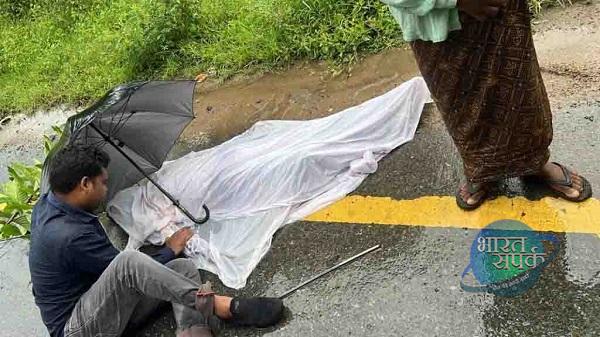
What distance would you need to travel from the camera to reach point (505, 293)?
2678 mm

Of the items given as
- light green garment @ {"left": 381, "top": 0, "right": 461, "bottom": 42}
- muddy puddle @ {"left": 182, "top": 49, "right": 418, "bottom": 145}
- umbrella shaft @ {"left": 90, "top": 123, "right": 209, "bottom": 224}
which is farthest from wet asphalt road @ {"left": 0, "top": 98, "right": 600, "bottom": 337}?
light green garment @ {"left": 381, "top": 0, "right": 461, "bottom": 42}

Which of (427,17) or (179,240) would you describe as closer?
(427,17)

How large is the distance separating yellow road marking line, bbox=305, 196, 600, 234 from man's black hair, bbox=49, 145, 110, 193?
1105 mm

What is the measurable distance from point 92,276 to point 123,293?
231mm

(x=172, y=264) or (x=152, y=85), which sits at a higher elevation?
(x=152, y=85)

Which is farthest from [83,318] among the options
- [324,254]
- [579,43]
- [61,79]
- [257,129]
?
[61,79]

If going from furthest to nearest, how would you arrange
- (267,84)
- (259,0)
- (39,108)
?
(39,108), (259,0), (267,84)

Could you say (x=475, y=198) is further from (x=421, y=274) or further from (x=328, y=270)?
(x=328, y=270)

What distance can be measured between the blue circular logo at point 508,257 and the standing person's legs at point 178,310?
1211 millimetres

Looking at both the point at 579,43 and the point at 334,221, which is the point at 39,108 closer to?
the point at 334,221

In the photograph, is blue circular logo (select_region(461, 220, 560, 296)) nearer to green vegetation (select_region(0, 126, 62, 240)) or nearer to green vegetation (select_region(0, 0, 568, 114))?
green vegetation (select_region(0, 0, 568, 114))

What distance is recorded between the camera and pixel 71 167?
9.80 feet

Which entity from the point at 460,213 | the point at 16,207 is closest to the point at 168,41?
the point at 16,207

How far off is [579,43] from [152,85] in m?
2.35
